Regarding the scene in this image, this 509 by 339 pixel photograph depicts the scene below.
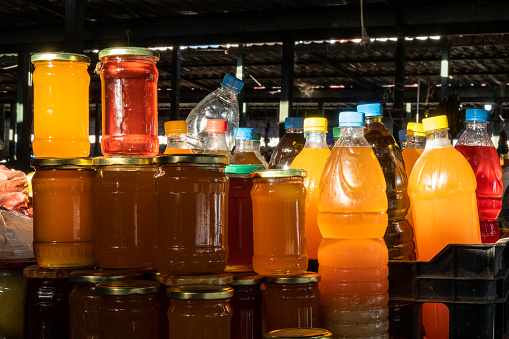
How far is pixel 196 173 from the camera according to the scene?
6.45ft

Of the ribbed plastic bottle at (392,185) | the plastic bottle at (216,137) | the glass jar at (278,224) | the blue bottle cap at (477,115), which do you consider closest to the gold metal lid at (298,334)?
the glass jar at (278,224)

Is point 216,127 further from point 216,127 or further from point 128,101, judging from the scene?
point 128,101

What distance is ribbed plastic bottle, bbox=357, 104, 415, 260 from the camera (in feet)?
8.16

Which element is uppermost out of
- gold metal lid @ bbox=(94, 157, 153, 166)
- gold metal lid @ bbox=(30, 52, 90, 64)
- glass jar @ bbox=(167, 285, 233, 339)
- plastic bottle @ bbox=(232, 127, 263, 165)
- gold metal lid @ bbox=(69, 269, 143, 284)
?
gold metal lid @ bbox=(30, 52, 90, 64)

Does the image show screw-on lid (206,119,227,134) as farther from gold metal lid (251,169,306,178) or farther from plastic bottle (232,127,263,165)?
gold metal lid (251,169,306,178)

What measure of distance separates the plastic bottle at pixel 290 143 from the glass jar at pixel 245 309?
97 cm

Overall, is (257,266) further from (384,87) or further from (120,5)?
(384,87)

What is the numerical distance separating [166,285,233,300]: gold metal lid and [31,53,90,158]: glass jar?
76 cm

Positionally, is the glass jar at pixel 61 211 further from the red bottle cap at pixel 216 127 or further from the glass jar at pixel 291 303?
the glass jar at pixel 291 303

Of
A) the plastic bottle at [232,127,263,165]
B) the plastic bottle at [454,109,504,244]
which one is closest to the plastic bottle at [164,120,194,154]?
the plastic bottle at [232,127,263,165]

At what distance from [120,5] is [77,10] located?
1744 millimetres

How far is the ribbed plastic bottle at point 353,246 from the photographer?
7.09 ft

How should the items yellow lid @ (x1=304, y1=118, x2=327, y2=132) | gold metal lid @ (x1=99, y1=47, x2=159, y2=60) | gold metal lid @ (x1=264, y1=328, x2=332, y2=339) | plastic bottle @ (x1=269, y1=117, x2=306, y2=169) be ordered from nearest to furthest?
gold metal lid @ (x1=264, y1=328, x2=332, y2=339) → gold metal lid @ (x1=99, y1=47, x2=159, y2=60) → yellow lid @ (x1=304, y1=118, x2=327, y2=132) → plastic bottle @ (x1=269, y1=117, x2=306, y2=169)

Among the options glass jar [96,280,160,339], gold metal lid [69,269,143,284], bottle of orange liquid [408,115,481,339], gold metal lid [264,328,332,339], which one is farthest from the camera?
bottle of orange liquid [408,115,481,339]
